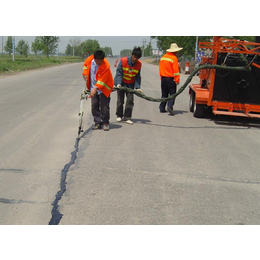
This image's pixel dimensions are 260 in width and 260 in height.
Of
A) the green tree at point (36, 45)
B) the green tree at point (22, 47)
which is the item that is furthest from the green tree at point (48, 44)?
the green tree at point (22, 47)

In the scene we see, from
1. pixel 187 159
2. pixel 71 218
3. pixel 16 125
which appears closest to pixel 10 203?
pixel 71 218

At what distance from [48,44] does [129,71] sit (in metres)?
68.7

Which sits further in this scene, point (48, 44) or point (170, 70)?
point (48, 44)

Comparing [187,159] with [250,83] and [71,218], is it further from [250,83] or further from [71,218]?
[250,83]

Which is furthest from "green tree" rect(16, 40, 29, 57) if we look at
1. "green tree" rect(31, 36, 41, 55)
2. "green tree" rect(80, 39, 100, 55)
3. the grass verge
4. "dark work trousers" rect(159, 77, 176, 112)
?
"dark work trousers" rect(159, 77, 176, 112)

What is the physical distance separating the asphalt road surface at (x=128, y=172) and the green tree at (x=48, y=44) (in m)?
66.0

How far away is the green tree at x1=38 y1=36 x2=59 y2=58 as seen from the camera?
71.6m

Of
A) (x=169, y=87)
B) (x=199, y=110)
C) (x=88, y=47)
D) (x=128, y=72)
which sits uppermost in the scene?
(x=88, y=47)

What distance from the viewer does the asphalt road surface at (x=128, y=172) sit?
13.2 ft

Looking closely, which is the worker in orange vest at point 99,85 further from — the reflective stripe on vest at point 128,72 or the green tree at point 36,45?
the green tree at point 36,45

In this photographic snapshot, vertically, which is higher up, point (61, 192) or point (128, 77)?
point (128, 77)

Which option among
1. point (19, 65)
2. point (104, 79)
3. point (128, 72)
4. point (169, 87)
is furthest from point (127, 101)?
point (19, 65)

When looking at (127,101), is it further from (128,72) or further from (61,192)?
(61,192)

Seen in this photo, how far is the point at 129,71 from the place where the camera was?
8562mm
